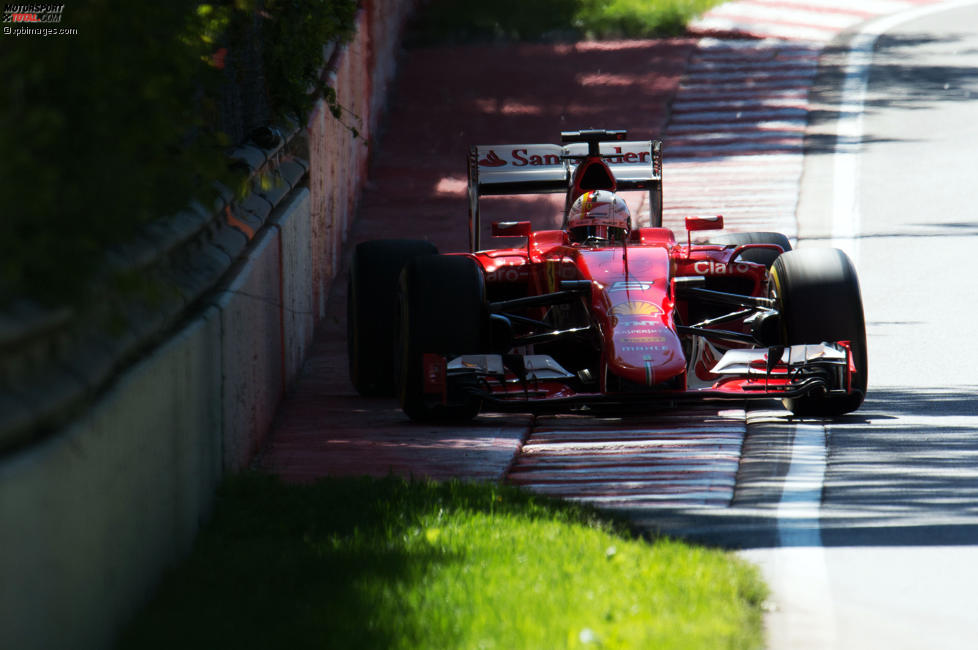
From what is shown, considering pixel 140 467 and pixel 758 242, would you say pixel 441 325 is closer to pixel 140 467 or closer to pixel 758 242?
pixel 758 242

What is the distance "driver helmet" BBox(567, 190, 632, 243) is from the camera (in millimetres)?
10031

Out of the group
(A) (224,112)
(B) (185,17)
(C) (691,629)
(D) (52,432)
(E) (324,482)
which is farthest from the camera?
(A) (224,112)

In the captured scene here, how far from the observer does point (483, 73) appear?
22.2m

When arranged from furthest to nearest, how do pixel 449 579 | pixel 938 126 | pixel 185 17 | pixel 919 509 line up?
pixel 938 126 → pixel 919 509 → pixel 185 17 → pixel 449 579

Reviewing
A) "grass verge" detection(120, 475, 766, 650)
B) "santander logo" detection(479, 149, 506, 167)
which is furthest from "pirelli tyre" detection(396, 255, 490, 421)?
"grass verge" detection(120, 475, 766, 650)

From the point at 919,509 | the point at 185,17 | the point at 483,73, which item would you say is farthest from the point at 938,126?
the point at 185,17

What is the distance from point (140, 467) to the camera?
519 cm

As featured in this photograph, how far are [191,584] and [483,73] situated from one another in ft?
56.8

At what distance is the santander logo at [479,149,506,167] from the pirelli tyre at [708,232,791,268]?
163 cm

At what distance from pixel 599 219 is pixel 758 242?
5.44ft

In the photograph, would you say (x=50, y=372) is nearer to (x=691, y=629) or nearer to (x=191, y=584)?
(x=191, y=584)

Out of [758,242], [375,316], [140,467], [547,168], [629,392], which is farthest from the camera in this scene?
[758,242]

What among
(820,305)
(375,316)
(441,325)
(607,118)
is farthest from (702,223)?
(607,118)

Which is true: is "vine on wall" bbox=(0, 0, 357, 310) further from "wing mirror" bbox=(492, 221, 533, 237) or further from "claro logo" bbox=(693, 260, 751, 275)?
"claro logo" bbox=(693, 260, 751, 275)
